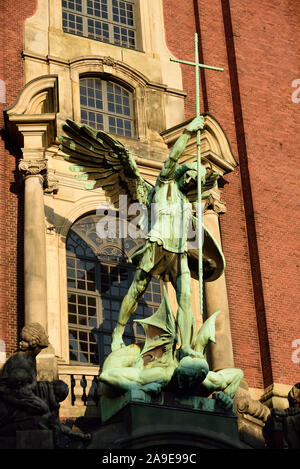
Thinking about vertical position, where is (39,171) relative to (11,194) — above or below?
above

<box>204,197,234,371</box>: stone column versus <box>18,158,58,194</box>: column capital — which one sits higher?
<box>18,158,58,194</box>: column capital

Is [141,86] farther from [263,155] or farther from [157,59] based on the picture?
[263,155]

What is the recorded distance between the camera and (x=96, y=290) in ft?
64.1

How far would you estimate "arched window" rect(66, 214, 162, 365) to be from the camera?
18922 millimetres

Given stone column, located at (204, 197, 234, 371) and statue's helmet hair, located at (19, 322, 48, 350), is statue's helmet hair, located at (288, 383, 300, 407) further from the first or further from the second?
statue's helmet hair, located at (19, 322, 48, 350)

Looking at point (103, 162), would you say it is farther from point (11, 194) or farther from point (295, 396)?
point (295, 396)

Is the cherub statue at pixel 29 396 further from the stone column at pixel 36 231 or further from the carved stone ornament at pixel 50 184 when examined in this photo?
the carved stone ornament at pixel 50 184

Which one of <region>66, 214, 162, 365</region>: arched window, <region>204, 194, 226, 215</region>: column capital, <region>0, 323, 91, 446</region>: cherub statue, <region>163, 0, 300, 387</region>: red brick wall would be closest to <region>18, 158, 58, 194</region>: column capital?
<region>66, 214, 162, 365</region>: arched window

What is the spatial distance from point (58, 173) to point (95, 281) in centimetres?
209

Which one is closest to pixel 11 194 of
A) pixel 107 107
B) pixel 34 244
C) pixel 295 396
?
pixel 34 244

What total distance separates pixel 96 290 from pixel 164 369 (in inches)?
152

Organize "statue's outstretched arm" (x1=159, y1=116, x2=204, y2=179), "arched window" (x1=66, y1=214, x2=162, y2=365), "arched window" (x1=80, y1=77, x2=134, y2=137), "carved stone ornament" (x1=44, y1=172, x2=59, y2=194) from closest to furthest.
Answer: "statue's outstretched arm" (x1=159, y1=116, x2=204, y2=179) < "arched window" (x1=66, y1=214, x2=162, y2=365) < "carved stone ornament" (x1=44, y1=172, x2=59, y2=194) < "arched window" (x1=80, y1=77, x2=134, y2=137)

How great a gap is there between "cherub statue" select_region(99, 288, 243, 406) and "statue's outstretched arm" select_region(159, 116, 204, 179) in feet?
6.64

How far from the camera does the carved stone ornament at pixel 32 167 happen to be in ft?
62.9
